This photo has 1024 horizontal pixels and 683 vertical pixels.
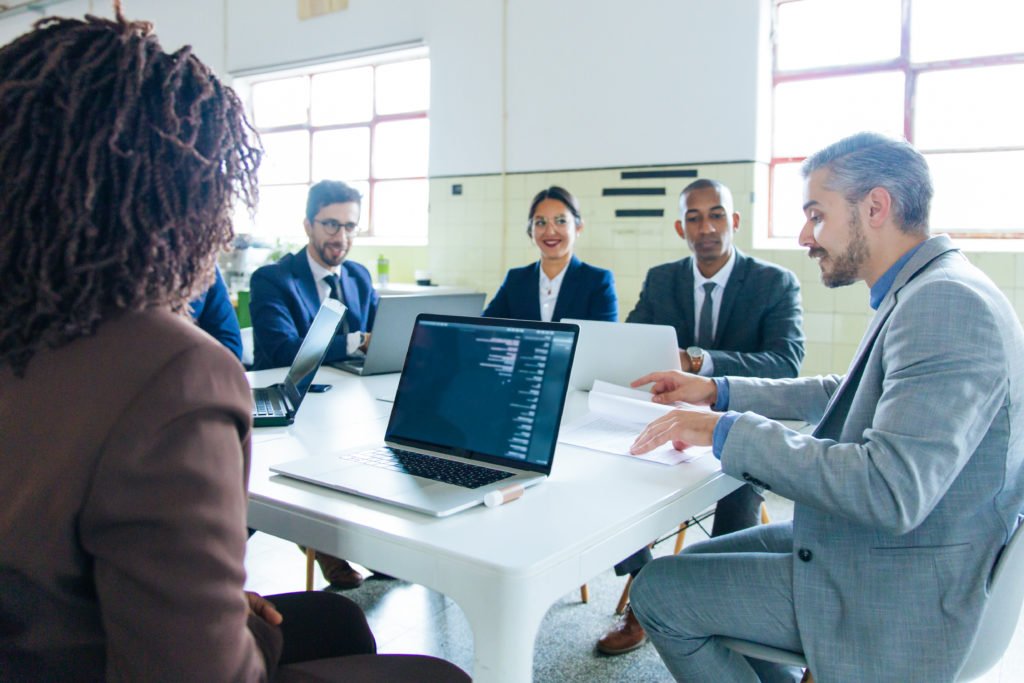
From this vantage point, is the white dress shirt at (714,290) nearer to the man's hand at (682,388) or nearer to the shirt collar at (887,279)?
the man's hand at (682,388)

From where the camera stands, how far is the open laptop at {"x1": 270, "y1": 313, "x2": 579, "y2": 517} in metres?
1.22

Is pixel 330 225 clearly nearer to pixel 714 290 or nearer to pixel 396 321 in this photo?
pixel 396 321

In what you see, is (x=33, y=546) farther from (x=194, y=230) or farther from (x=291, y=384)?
(x=291, y=384)

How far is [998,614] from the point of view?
3.83ft

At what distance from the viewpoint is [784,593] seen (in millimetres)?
1248

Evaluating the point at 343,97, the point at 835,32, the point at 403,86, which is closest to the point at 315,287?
the point at 835,32

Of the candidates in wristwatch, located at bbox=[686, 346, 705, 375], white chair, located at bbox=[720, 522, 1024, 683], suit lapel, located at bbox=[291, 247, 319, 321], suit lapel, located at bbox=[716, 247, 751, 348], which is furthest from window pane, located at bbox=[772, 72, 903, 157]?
white chair, located at bbox=[720, 522, 1024, 683]

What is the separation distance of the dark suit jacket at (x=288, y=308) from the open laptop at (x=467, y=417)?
1.18 meters

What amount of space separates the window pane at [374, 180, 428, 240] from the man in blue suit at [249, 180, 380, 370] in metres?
2.86

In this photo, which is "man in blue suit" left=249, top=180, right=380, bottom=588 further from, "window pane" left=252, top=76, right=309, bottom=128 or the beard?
"window pane" left=252, top=76, right=309, bottom=128

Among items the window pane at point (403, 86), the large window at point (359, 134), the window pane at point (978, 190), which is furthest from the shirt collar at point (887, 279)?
the window pane at point (403, 86)

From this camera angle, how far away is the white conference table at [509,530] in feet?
3.00

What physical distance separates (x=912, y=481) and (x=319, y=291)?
2.21 metres

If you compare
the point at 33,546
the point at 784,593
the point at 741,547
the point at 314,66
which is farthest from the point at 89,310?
the point at 314,66
